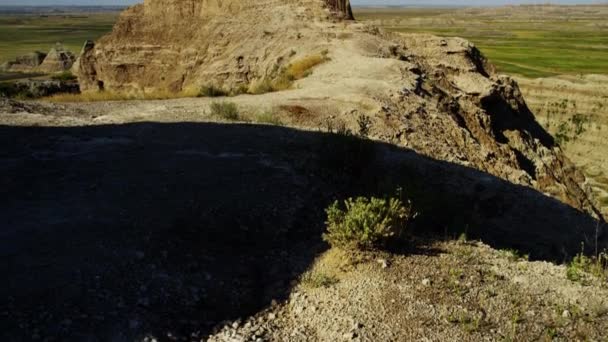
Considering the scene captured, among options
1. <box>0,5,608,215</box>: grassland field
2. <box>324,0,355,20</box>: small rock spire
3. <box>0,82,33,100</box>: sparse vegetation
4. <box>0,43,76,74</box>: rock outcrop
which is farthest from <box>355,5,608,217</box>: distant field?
<box>0,43,76,74</box>: rock outcrop

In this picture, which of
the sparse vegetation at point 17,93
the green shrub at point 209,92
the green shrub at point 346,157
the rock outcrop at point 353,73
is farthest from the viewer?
the sparse vegetation at point 17,93

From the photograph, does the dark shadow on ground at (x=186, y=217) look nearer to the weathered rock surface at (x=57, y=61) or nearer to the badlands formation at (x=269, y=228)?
the badlands formation at (x=269, y=228)

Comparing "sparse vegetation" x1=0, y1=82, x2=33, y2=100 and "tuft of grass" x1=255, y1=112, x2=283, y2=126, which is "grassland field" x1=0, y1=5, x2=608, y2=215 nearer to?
"tuft of grass" x1=255, y1=112, x2=283, y2=126

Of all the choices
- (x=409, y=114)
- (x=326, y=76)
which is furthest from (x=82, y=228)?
(x=326, y=76)

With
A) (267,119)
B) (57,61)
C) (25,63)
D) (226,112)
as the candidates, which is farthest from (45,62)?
(267,119)

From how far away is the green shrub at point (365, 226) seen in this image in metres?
5.92

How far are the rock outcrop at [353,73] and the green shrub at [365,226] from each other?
712 cm

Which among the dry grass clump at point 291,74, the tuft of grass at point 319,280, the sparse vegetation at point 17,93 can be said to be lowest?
the tuft of grass at point 319,280

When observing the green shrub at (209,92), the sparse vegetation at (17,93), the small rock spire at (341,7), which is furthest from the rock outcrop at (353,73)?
the sparse vegetation at (17,93)

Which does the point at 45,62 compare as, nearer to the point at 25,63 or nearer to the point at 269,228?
the point at 25,63

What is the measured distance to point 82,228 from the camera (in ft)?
20.3

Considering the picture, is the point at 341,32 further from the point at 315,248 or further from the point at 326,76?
the point at 315,248

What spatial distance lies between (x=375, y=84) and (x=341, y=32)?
24.9ft

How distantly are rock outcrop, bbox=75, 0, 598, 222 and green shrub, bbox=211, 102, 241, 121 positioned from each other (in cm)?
238
